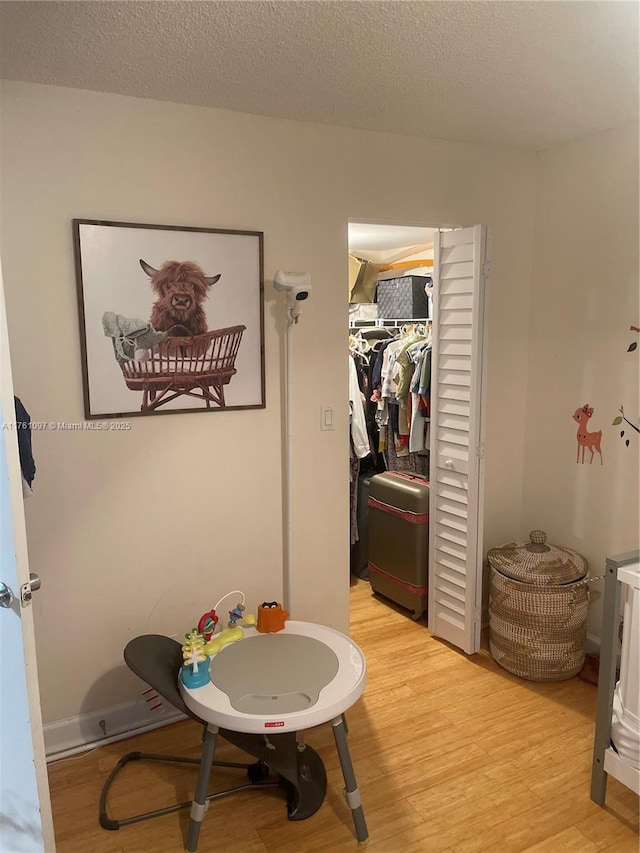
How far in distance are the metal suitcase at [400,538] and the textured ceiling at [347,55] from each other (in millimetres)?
1872

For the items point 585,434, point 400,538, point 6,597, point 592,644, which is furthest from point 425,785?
point 585,434

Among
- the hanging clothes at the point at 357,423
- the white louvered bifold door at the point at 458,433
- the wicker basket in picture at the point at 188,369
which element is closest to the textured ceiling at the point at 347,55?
the white louvered bifold door at the point at 458,433

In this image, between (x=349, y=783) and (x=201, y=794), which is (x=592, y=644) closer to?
(x=349, y=783)

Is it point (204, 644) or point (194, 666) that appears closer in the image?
point (194, 666)

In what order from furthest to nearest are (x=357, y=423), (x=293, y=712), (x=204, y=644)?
(x=357, y=423)
(x=204, y=644)
(x=293, y=712)

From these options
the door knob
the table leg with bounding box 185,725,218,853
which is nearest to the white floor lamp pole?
the table leg with bounding box 185,725,218,853

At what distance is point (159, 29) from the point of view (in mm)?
1781

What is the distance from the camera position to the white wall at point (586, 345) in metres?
2.81

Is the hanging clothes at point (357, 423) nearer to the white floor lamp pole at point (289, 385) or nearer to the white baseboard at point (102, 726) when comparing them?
the white floor lamp pole at point (289, 385)

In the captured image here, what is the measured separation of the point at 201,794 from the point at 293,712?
41 cm

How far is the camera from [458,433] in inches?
119

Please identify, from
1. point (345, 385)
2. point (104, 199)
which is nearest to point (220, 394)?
point (345, 385)

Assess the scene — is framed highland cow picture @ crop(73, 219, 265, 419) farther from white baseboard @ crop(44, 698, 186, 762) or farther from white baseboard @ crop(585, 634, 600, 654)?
white baseboard @ crop(585, 634, 600, 654)

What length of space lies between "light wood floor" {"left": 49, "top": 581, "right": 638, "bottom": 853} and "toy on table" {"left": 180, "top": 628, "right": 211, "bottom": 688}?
1.65 ft
